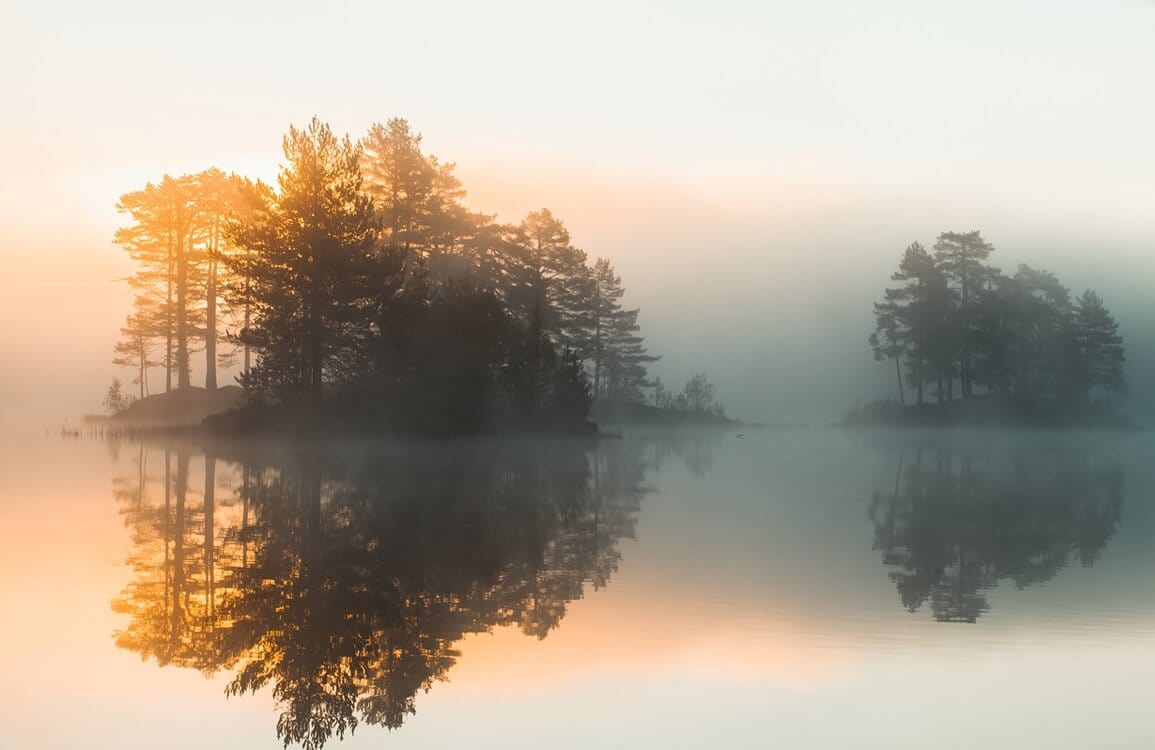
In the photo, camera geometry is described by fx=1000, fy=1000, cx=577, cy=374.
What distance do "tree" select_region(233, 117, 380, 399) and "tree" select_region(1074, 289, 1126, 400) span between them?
7773cm

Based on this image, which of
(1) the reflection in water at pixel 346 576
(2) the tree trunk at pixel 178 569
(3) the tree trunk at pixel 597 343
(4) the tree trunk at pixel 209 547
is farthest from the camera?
(3) the tree trunk at pixel 597 343

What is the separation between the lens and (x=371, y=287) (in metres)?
41.3

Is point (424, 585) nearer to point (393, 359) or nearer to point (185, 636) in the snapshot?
point (185, 636)

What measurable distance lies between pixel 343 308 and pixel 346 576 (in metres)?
32.0

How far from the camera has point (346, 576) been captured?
34.3 feet

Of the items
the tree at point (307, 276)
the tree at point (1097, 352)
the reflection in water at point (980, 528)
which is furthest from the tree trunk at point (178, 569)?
the tree at point (1097, 352)

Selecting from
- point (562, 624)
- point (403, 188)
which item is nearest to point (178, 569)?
point (562, 624)

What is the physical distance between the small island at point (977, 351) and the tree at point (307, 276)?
55.6 metres

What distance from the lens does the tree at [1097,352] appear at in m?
95.4

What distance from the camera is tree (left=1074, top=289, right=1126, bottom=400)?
313ft

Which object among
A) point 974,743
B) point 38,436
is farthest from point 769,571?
point 38,436

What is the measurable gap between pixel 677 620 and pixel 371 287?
112 feet

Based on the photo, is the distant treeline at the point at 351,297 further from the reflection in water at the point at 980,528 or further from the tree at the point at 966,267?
the tree at the point at 966,267

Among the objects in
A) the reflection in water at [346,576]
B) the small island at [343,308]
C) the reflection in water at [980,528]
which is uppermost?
the small island at [343,308]
